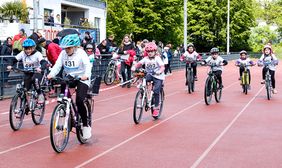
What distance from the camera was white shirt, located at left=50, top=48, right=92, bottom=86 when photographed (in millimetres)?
8745

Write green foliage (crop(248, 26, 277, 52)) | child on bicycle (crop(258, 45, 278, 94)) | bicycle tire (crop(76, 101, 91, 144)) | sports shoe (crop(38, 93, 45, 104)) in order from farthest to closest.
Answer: green foliage (crop(248, 26, 277, 52)) < child on bicycle (crop(258, 45, 278, 94)) < sports shoe (crop(38, 93, 45, 104)) < bicycle tire (crop(76, 101, 91, 144))

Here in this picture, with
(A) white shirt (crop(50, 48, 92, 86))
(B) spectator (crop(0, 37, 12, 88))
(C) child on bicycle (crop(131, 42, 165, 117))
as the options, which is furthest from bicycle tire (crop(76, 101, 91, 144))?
(B) spectator (crop(0, 37, 12, 88))

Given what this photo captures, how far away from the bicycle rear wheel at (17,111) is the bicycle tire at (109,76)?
468 inches

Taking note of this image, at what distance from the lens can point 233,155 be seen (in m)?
8.37

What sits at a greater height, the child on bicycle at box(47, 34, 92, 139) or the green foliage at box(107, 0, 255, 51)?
the green foliage at box(107, 0, 255, 51)

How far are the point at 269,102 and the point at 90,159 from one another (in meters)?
9.85

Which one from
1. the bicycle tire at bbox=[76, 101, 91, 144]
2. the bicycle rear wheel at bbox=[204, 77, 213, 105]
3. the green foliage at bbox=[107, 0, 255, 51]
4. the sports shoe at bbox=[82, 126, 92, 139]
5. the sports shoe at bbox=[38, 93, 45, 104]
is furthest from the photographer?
the green foliage at bbox=[107, 0, 255, 51]

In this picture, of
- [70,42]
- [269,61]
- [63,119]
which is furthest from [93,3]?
[63,119]

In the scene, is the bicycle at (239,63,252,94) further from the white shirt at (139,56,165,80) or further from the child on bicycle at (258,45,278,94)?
the white shirt at (139,56,165,80)

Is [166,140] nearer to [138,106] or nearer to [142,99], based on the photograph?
[138,106]

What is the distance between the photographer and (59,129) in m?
8.38

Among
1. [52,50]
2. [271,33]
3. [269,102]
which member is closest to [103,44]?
[52,50]

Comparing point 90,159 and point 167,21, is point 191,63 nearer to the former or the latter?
point 90,159

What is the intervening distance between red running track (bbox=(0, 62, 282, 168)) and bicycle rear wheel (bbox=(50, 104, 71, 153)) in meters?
0.15
